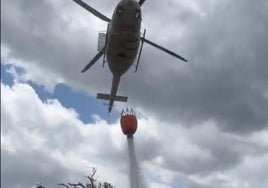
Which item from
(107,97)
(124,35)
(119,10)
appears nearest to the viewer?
(119,10)

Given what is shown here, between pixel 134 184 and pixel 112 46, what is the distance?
35406 mm

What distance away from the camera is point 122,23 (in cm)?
2694

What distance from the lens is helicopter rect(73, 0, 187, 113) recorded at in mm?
26688

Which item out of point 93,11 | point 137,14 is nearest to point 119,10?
point 137,14

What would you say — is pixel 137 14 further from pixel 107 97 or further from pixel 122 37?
pixel 107 97

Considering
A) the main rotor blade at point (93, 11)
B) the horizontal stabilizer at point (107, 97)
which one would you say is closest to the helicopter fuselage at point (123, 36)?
the main rotor blade at point (93, 11)

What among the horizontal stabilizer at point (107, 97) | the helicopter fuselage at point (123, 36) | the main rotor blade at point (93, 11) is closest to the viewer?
the helicopter fuselage at point (123, 36)

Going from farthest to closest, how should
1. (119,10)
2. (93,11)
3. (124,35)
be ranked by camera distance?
(93,11), (124,35), (119,10)

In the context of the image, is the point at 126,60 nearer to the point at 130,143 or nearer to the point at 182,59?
the point at 182,59

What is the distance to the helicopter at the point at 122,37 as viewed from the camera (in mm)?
26688

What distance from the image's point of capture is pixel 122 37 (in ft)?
90.9

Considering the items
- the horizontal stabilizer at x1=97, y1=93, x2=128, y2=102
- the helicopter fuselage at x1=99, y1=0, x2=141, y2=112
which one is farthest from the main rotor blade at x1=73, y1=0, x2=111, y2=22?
the horizontal stabilizer at x1=97, y1=93, x2=128, y2=102

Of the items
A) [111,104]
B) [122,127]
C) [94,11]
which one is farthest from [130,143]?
[94,11]

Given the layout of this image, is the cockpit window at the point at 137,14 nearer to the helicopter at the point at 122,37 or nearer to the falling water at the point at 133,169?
the helicopter at the point at 122,37
